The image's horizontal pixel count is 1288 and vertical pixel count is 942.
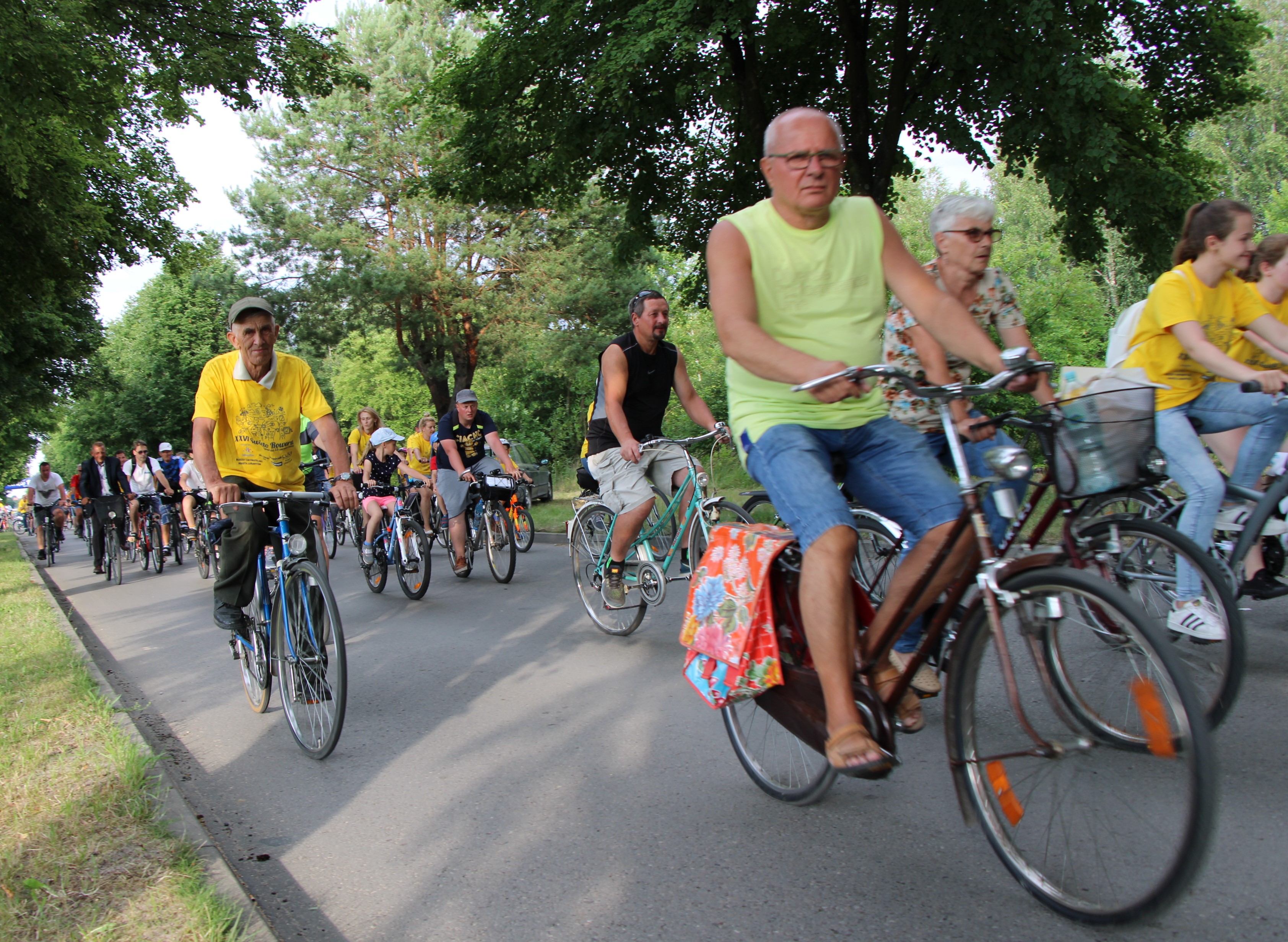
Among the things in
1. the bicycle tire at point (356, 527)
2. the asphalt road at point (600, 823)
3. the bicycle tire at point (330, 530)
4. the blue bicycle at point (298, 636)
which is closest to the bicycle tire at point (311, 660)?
the blue bicycle at point (298, 636)

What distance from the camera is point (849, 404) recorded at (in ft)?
10.8

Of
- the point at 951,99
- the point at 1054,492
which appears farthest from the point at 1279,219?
the point at 1054,492

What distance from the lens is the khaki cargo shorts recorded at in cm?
652

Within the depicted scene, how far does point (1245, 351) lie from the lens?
17.5 ft

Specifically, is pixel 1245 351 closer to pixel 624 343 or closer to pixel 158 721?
pixel 624 343

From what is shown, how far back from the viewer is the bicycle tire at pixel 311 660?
14.8ft

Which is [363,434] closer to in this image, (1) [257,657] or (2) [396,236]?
(1) [257,657]

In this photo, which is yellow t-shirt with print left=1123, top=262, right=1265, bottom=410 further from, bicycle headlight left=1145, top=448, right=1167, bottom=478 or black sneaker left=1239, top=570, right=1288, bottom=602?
black sneaker left=1239, top=570, right=1288, bottom=602

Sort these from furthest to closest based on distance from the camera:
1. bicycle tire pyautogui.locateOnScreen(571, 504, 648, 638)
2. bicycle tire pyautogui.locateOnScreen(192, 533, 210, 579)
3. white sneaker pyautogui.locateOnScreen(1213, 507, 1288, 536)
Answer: bicycle tire pyautogui.locateOnScreen(192, 533, 210, 579), bicycle tire pyautogui.locateOnScreen(571, 504, 648, 638), white sneaker pyautogui.locateOnScreen(1213, 507, 1288, 536)

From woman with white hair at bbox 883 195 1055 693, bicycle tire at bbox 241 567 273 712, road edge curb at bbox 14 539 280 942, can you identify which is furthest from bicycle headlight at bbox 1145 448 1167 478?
bicycle tire at bbox 241 567 273 712

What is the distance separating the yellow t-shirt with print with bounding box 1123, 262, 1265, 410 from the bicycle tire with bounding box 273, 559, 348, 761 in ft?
12.8

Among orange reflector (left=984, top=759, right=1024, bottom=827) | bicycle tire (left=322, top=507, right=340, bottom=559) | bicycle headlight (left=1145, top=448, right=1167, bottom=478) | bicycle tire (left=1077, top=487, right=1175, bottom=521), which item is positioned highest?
bicycle headlight (left=1145, top=448, right=1167, bottom=478)

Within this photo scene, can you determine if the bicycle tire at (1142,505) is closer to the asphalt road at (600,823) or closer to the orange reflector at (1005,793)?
the asphalt road at (600,823)

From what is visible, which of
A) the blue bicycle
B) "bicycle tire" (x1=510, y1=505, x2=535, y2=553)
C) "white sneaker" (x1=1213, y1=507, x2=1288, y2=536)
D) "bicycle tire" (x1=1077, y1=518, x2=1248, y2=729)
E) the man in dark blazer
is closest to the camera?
"bicycle tire" (x1=1077, y1=518, x2=1248, y2=729)
